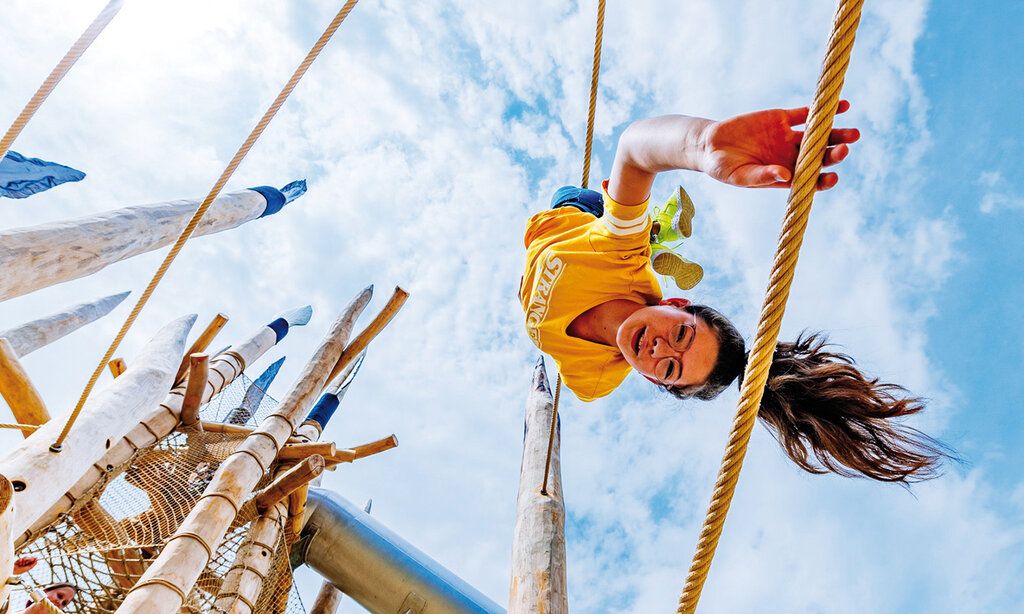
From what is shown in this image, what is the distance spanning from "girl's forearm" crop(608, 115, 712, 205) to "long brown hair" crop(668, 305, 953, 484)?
0.56 metres

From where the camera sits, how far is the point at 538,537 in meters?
3.31

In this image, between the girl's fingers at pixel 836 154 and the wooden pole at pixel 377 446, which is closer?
the girl's fingers at pixel 836 154

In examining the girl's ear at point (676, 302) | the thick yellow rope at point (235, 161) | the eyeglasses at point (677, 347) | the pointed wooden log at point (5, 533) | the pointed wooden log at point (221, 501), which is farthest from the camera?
the pointed wooden log at point (221, 501)

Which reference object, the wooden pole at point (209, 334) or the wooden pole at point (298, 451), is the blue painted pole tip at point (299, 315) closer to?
the wooden pole at point (209, 334)

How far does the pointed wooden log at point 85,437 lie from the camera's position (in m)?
2.46

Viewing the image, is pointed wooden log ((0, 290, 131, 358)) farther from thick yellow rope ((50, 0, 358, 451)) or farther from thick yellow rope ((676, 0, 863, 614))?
thick yellow rope ((676, 0, 863, 614))

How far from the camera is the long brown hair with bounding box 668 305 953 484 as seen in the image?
2055 mm

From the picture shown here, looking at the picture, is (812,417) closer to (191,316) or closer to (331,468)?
(331,468)

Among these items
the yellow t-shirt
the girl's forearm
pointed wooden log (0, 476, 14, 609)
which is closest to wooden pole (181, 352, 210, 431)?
the yellow t-shirt

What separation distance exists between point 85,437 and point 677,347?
2652 millimetres

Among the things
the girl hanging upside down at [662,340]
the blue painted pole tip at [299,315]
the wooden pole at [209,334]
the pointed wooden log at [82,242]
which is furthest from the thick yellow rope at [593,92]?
the blue painted pole tip at [299,315]

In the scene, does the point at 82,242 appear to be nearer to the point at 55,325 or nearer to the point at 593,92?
the point at 593,92

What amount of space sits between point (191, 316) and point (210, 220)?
4.81 feet

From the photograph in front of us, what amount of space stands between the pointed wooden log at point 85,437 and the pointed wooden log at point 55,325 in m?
1.83
